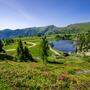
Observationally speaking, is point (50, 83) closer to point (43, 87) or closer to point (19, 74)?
point (43, 87)

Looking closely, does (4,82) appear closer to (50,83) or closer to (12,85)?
(12,85)

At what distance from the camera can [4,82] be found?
93.2 ft

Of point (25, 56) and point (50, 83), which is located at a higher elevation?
point (50, 83)

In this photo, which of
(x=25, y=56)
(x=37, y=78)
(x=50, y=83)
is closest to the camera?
(x=50, y=83)

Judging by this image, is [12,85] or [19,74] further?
[19,74]

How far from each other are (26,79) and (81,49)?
15396 cm

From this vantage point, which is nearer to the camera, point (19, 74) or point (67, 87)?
point (67, 87)

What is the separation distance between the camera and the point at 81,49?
18162cm

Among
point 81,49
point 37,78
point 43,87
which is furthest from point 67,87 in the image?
point 81,49

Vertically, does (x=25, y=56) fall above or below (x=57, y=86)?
below

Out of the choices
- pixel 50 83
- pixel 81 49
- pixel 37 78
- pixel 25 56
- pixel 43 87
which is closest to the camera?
pixel 43 87

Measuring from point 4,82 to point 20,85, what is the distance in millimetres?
2320

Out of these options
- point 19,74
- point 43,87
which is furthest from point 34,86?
point 19,74

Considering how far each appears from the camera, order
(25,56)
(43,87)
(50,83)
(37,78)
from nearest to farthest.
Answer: (43,87) < (50,83) < (37,78) < (25,56)
